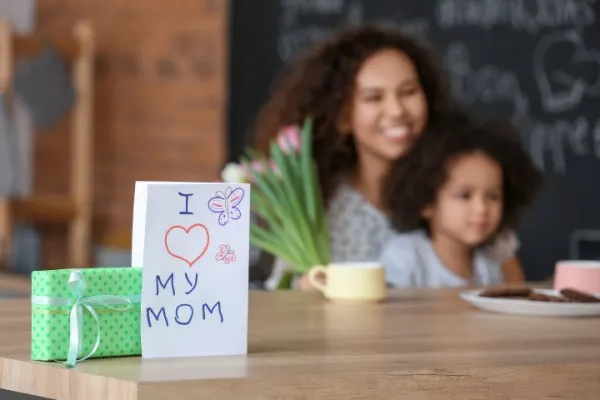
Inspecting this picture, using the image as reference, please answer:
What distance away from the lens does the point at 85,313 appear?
1065 millimetres

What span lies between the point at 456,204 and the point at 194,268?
1420 mm

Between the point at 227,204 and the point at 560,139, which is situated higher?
the point at 560,139

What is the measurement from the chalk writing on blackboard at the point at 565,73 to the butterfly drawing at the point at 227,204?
7.81 ft

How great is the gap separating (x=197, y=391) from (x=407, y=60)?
5.90ft

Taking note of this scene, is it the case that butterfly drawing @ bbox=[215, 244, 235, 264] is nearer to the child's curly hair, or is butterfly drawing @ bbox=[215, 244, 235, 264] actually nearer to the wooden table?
the wooden table

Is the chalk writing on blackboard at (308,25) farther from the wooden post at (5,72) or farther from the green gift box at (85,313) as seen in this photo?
the green gift box at (85,313)

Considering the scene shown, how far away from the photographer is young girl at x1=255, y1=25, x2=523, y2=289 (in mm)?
2572

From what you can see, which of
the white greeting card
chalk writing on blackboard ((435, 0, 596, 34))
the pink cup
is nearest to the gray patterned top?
the pink cup

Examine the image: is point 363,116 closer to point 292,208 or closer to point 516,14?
point 292,208

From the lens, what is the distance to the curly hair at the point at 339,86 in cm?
261

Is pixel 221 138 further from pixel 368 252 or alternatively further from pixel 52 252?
pixel 368 252

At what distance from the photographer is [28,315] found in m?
1.46

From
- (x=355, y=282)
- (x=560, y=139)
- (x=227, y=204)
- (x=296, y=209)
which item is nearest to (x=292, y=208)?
(x=296, y=209)

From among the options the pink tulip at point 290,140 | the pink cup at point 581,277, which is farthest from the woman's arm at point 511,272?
the pink cup at point 581,277
